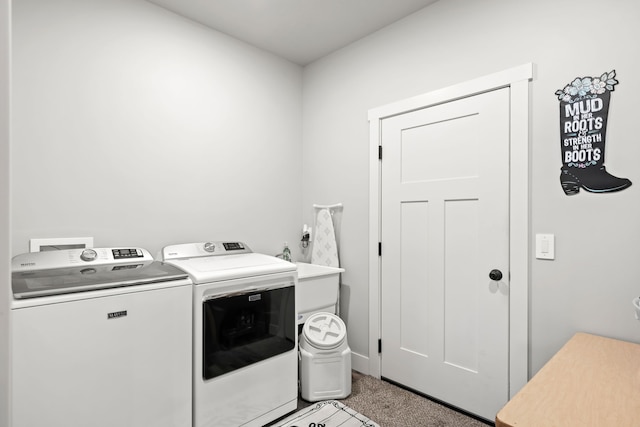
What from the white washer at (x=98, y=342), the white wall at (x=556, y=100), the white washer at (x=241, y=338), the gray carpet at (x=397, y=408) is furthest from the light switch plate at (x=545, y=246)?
the white washer at (x=98, y=342)

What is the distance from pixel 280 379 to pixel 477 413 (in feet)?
4.01

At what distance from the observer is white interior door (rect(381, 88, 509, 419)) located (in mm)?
2045

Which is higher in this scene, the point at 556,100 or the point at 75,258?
the point at 556,100

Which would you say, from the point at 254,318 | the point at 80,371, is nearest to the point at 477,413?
the point at 254,318

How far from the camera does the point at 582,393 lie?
3.59ft

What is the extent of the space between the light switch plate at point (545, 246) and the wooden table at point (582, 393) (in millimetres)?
515

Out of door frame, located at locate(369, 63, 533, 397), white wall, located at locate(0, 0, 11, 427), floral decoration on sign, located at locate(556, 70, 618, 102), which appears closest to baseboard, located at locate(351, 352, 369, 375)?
door frame, located at locate(369, 63, 533, 397)

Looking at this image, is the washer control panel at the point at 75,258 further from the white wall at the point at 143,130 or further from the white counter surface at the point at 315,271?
the white counter surface at the point at 315,271

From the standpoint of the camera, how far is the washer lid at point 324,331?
235 cm

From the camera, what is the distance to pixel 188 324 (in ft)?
5.95

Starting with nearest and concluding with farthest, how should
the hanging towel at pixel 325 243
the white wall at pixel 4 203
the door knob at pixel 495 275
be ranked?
1. the white wall at pixel 4 203
2. the door knob at pixel 495 275
3. the hanging towel at pixel 325 243

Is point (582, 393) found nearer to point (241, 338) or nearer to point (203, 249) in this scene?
point (241, 338)

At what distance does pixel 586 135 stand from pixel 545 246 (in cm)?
60

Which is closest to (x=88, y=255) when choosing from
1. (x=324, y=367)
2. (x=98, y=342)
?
Answer: (x=98, y=342)
